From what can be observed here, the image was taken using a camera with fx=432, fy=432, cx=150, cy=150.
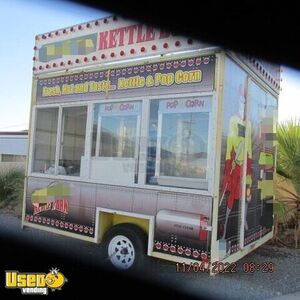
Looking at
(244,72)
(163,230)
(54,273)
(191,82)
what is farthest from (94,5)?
(54,273)

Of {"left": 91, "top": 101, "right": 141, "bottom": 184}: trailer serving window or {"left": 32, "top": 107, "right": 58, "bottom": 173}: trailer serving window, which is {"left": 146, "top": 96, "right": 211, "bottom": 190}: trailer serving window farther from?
{"left": 32, "top": 107, "right": 58, "bottom": 173}: trailer serving window

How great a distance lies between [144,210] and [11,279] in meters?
1.70

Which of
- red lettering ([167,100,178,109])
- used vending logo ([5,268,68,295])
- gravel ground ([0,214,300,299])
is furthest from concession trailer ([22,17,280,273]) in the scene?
used vending logo ([5,268,68,295])

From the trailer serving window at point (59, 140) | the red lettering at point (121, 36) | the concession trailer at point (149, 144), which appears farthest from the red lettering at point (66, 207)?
the red lettering at point (121, 36)

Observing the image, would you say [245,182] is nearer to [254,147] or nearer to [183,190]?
[254,147]

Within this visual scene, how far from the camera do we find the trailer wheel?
207 inches

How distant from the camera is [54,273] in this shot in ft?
17.2

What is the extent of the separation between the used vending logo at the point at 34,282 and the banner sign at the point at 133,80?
239cm

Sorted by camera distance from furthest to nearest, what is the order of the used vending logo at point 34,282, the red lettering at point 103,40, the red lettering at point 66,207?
the red lettering at point 66,207 → the red lettering at point 103,40 → the used vending logo at point 34,282

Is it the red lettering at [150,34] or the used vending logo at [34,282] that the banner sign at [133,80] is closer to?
the red lettering at [150,34]

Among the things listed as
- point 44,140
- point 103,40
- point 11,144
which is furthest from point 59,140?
point 11,144
